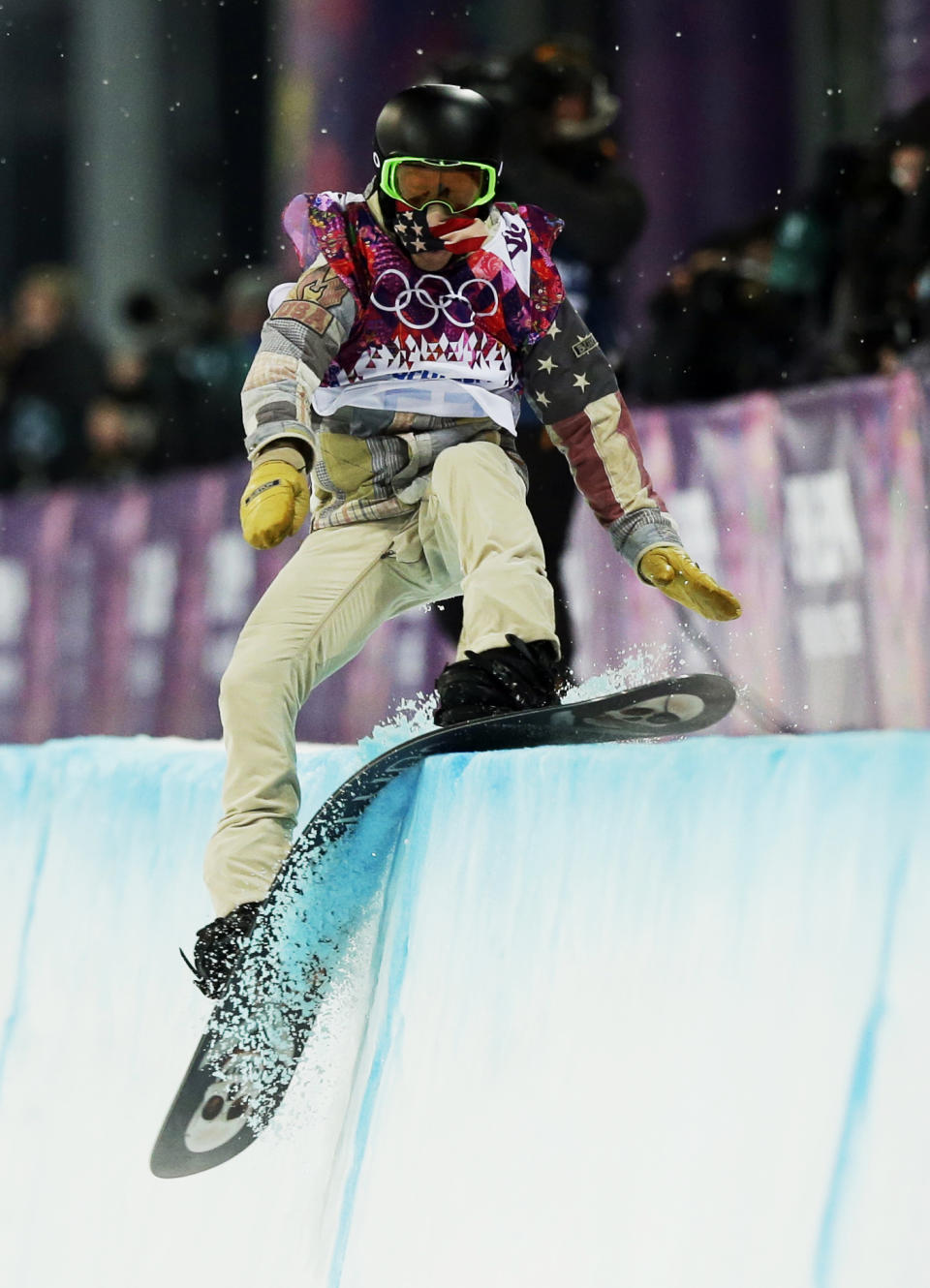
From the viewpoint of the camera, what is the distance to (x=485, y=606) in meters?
3.07

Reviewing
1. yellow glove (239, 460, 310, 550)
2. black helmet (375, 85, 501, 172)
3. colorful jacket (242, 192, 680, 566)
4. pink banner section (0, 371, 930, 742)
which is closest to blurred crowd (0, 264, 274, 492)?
pink banner section (0, 371, 930, 742)

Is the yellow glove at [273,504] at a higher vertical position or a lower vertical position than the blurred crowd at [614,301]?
lower

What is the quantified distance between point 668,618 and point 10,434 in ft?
15.9

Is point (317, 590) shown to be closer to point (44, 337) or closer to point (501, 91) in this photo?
point (501, 91)

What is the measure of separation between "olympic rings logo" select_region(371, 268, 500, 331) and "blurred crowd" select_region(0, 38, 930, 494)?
1331 millimetres

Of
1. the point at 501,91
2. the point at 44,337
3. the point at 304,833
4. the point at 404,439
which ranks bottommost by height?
the point at 304,833

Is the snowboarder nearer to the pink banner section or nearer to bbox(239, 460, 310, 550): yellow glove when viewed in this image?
bbox(239, 460, 310, 550): yellow glove

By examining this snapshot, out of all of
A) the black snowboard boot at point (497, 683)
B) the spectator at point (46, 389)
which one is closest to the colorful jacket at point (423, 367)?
the black snowboard boot at point (497, 683)

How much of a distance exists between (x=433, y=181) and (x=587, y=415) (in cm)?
56

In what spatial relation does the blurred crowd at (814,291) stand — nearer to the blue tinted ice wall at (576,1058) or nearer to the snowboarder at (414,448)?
the snowboarder at (414,448)

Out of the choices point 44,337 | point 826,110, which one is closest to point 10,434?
point 44,337

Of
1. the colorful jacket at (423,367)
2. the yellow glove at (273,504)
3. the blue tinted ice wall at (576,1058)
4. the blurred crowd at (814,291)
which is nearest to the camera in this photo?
the blue tinted ice wall at (576,1058)

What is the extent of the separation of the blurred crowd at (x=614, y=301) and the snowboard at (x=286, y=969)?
1691 millimetres

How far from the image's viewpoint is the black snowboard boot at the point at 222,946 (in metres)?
3.06
